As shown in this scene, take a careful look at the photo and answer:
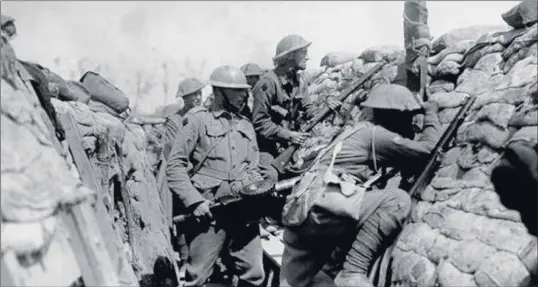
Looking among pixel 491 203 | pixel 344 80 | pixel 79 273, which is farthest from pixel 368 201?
pixel 344 80

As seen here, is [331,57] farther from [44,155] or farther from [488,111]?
[44,155]

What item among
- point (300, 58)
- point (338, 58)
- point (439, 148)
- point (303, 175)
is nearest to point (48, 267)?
point (303, 175)

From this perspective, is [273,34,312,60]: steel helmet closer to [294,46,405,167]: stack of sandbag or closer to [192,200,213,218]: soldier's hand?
[294,46,405,167]: stack of sandbag

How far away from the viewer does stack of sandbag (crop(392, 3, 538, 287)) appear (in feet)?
12.5

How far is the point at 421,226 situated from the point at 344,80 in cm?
400

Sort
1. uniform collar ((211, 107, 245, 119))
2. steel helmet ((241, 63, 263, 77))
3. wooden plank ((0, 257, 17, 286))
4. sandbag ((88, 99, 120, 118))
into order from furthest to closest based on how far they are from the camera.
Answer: steel helmet ((241, 63, 263, 77)) → sandbag ((88, 99, 120, 118)) → uniform collar ((211, 107, 245, 119)) → wooden plank ((0, 257, 17, 286))

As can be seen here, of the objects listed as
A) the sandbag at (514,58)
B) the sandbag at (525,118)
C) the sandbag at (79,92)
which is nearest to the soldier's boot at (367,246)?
the sandbag at (525,118)

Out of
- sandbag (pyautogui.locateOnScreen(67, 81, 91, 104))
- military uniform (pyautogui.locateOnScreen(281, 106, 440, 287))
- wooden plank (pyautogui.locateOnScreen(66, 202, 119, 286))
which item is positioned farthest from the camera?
sandbag (pyautogui.locateOnScreen(67, 81, 91, 104))

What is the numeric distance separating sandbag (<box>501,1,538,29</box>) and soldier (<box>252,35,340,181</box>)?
245 cm

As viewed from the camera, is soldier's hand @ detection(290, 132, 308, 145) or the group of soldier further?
soldier's hand @ detection(290, 132, 308, 145)

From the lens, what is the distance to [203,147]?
5.76 m

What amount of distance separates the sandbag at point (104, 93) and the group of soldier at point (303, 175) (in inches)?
51.7

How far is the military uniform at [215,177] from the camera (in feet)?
18.4

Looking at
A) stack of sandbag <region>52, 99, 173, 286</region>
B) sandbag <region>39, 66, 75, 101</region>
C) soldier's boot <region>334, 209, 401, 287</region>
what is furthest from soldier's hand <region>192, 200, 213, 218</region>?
sandbag <region>39, 66, 75, 101</region>
